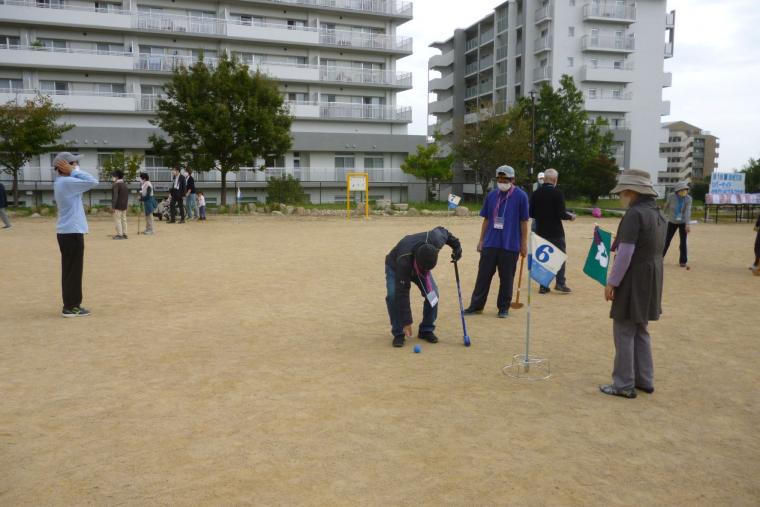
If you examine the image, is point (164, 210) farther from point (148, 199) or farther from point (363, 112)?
point (363, 112)

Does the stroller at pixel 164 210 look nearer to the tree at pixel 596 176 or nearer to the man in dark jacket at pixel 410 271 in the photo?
the man in dark jacket at pixel 410 271

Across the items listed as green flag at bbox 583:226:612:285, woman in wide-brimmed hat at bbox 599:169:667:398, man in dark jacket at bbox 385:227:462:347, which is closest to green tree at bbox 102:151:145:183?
man in dark jacket at bbox 385:227:462:347

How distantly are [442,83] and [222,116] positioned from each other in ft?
143

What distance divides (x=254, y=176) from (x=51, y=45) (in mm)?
15265

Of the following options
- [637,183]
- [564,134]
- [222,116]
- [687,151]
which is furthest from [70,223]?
[687,151]

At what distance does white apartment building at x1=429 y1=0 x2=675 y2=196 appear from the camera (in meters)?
53.6

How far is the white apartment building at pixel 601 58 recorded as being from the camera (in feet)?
176

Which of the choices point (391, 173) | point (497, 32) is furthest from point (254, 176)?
point (497, 32)

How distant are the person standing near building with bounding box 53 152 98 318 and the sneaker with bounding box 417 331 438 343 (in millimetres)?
4572

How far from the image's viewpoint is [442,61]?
6950 cm

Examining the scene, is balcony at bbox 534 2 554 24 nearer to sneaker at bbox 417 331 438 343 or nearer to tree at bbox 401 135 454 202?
tree at bbox 401 135 454 202

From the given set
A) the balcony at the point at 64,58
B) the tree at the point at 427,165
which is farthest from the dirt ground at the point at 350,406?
the balcony at the point at 64,58

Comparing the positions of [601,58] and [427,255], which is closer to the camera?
[427,255]

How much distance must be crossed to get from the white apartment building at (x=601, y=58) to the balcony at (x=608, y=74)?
0.08m
